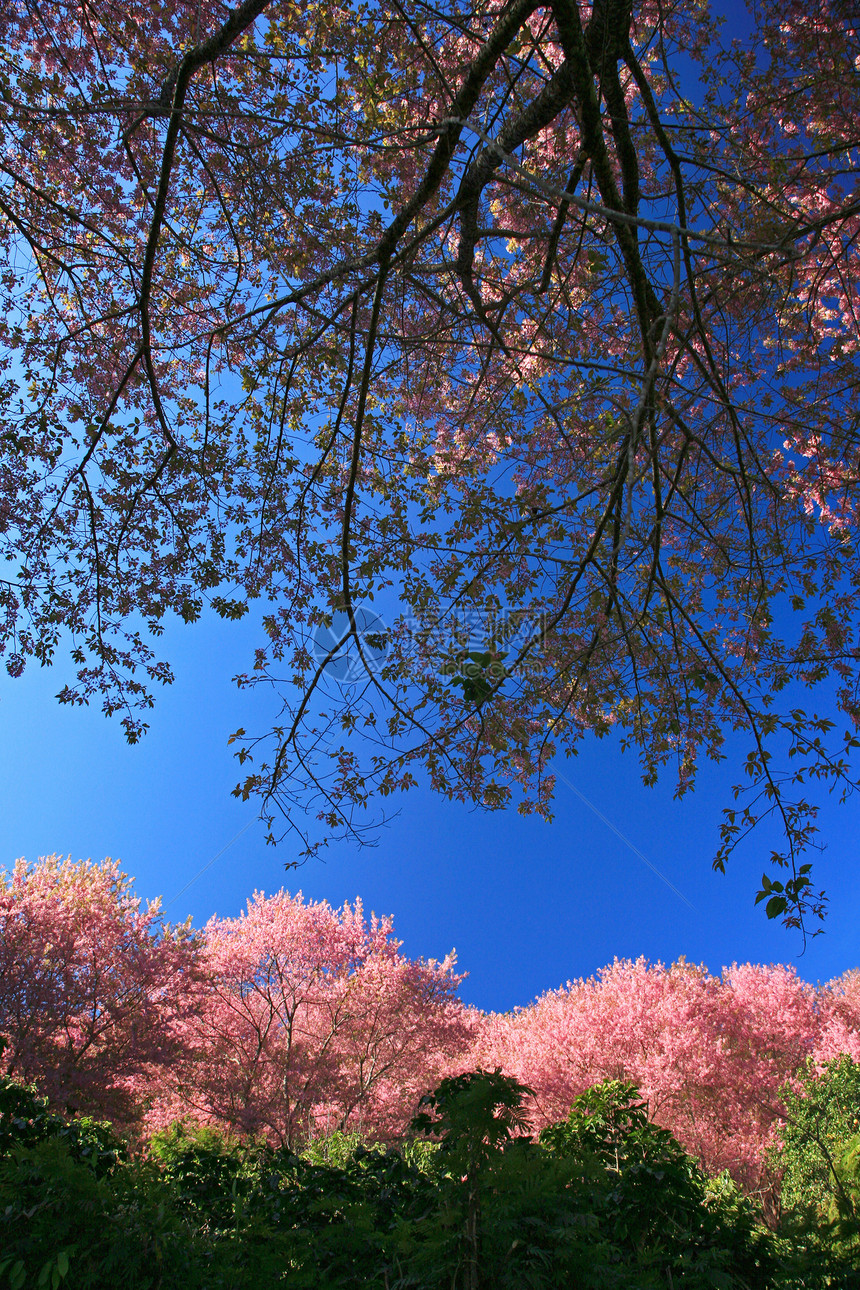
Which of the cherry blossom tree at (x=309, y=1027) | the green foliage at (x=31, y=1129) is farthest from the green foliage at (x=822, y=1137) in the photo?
the cherry blossom tree at (x=309, y=1027)

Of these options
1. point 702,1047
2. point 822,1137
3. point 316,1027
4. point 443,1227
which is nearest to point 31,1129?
point 443,1227

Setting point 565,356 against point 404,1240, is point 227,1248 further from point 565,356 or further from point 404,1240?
point 565,356

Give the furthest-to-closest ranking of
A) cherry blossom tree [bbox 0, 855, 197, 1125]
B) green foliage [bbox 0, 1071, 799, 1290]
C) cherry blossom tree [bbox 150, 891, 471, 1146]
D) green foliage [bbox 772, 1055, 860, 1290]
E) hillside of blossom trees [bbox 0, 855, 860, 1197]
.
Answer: cherry blossom tree [bbox 150, 891, 471, 1146]
hillside of blossom trees [bbox 0, 855, 860, 1197]
cherry blossom tree [bbox 0, 855, 197, 1125]
green foliage [bbox 772, 1055, 860, 1290]
green foliage [bbox 0, 1071, 799, 1290]

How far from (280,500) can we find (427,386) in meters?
2.01

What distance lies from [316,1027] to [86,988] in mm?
5775

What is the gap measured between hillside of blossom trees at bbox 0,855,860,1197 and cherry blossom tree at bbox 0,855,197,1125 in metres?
0.03

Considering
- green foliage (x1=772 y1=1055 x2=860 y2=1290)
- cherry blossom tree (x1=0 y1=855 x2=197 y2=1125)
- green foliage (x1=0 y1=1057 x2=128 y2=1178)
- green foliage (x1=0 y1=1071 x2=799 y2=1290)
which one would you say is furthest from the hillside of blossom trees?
green foliage (x1=0 y1=1071 x2=799 y2=1290)

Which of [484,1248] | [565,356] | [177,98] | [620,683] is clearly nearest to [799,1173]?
[620,683]

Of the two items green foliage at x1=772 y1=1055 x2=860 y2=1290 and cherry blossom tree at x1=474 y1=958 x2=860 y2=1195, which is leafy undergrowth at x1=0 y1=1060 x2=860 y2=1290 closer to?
green foliage at x1=772 y1=1055 x2=860 y2=1290

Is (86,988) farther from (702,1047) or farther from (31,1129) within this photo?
(702,1047)

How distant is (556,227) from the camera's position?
3920mm

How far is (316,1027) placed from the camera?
15.1m

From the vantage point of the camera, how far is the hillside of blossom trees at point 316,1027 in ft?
38.5

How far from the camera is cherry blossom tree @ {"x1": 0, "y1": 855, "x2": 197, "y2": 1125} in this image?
36.2ft
